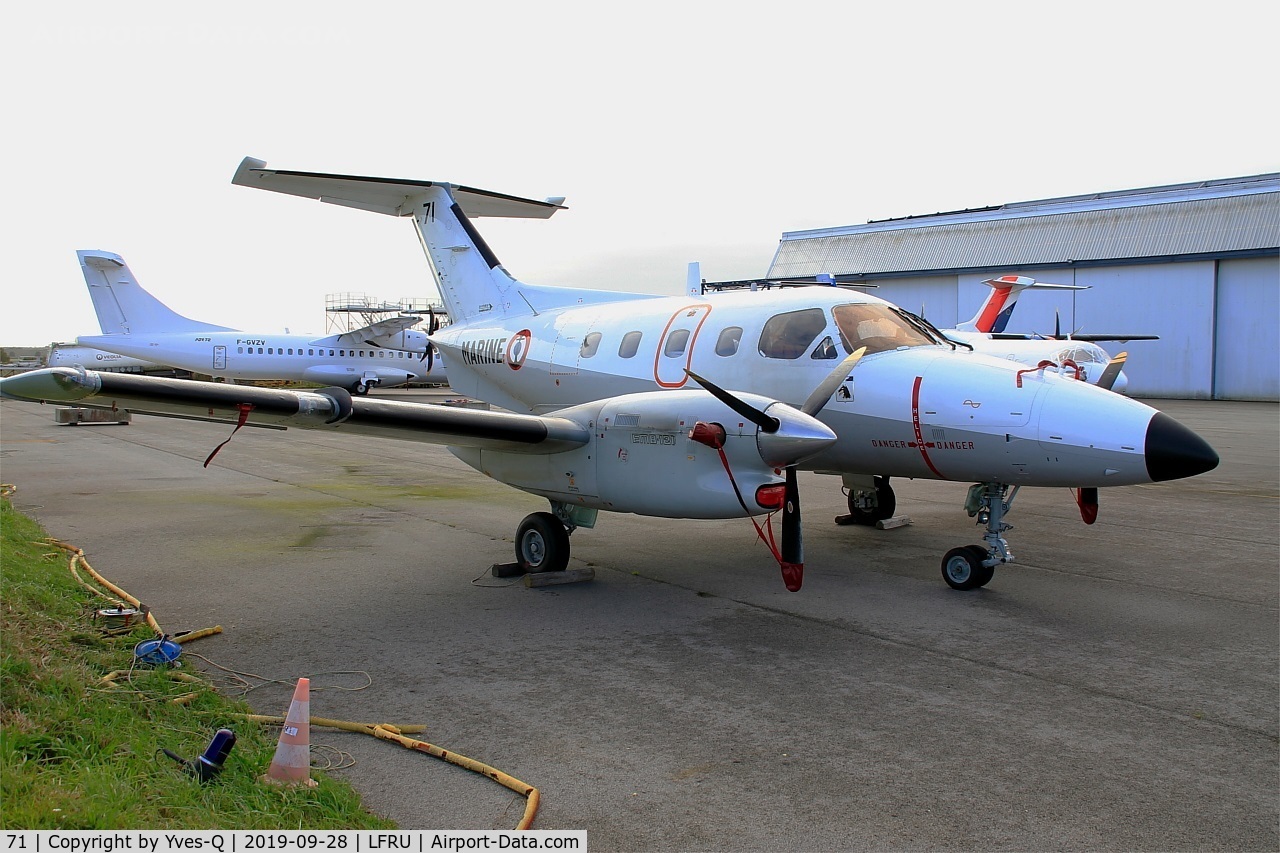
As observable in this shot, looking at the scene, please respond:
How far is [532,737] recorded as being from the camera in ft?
Answer: 15.1

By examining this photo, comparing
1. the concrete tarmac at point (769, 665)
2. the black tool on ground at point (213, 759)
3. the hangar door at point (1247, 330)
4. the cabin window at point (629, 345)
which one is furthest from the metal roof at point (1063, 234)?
the black tool on ground at point (213, 759)

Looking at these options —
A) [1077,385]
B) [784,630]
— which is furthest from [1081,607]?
[784,630]

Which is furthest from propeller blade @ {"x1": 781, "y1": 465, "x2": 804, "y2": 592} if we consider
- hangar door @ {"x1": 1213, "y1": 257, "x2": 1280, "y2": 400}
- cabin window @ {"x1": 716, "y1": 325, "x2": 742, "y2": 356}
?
hangar door @ {"x1": 1213, "y1": 257, "x2": 1280, "y2": 400}

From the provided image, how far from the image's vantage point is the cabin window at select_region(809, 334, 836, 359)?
7961 millimetres

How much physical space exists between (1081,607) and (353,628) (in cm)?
557

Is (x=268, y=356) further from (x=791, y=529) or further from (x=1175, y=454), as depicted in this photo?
(x=1175, y=454)

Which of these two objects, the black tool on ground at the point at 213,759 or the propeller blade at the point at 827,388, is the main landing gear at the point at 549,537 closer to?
the propeller blade at the point at 827,388

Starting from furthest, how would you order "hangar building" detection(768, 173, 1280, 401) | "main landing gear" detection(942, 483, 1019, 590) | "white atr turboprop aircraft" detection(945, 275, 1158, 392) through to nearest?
"hangar building" detection(768, 173, 1280, 401) → "white atr turboprop aircraft" detection(945, 275, 1158, 392) → "main landing gear" detection(942, 483, 1019, 590)

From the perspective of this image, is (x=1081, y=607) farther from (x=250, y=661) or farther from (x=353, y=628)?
(x=250, y=661)

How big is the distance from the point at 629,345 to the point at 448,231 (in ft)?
14.7

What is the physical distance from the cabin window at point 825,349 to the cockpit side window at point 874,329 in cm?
10

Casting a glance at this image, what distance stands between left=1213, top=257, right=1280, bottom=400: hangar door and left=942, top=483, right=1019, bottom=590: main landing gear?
3906cm
